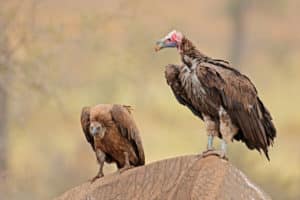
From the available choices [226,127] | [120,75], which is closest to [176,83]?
[226,127]

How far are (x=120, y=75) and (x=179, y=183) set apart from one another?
21.3 feet

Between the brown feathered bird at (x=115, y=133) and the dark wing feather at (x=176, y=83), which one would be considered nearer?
the brown feathered bird at (x=115, y=133)

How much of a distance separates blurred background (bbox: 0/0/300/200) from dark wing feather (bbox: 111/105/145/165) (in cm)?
459

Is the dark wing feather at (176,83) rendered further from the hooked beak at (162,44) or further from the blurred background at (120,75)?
the blurred background at (120,75)

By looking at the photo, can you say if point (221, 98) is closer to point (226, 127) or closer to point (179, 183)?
point (226, 127)

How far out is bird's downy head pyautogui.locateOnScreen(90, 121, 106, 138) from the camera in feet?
12.9

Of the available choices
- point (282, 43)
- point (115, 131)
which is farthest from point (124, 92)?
point (115, 131)

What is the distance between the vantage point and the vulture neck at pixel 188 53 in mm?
4039

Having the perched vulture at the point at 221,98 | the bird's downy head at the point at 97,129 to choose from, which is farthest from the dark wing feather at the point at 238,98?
the bird's downy head at the point at 97,129

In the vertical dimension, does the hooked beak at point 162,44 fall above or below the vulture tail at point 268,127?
above

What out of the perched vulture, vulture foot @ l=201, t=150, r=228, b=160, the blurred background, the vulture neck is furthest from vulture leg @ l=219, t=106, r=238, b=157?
the blurred background

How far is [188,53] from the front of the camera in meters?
4.06

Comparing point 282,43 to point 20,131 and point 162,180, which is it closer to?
point 20,131

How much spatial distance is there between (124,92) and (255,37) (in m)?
1.90
